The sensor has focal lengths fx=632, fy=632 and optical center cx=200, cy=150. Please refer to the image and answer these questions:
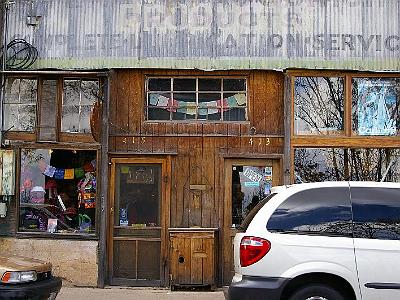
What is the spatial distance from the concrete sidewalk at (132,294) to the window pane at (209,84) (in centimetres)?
356

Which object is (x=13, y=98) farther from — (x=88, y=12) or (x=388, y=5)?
(x=388, y=5)

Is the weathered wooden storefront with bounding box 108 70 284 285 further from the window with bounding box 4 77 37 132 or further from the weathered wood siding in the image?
the window with bounding box 4 77 37 132

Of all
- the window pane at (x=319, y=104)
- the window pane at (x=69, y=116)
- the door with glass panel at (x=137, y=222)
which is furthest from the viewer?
the window pane at (x=69, y=116)

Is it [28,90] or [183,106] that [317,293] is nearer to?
[183,106]

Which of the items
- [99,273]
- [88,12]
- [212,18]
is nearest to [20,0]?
[88,12]

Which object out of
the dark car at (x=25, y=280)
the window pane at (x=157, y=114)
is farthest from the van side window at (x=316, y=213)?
the window pane at (x=157, y=114)

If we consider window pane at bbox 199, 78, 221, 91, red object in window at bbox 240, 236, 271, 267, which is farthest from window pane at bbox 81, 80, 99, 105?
red object in window at bbox 240, 236, 271, 267

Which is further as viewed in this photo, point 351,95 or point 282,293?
point 351,95

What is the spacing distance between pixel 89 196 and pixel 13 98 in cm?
230

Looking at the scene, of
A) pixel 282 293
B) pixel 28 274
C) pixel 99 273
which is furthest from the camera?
pixel 99 273

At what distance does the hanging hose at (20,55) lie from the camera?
11.4 m

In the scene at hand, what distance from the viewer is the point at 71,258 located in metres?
10.9

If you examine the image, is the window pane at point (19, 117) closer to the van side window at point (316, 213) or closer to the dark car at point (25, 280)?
the dark car at point (25, 280)

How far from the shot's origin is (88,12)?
11.4m
